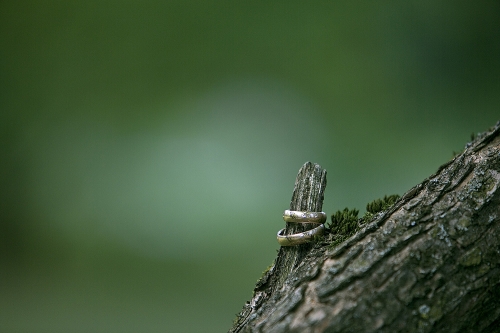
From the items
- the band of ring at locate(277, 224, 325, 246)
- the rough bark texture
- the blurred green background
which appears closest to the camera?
the rough bark texture

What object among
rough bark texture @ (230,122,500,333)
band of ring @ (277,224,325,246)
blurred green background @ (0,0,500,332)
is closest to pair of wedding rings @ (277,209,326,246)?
band of ring @ (277,224,325,246)

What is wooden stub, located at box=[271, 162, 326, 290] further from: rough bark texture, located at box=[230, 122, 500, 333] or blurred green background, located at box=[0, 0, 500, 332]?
blurred green background, located at box=[0, 0, 500, 332]

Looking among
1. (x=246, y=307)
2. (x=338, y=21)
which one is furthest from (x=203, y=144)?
(x=246, y=307)

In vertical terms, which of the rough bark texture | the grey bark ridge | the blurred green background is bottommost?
the rough bark texture

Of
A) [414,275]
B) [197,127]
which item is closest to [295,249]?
[414,275]

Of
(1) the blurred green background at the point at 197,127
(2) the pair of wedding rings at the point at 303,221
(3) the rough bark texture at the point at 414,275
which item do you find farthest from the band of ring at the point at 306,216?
(1) the blurred green background at the point at 197,127

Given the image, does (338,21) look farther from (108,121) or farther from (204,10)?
(108,121)
